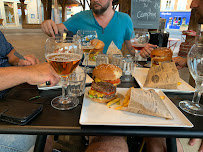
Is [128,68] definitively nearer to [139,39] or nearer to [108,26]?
[139,39]

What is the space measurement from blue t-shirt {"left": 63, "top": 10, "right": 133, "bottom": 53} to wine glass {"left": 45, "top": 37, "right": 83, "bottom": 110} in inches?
64.8

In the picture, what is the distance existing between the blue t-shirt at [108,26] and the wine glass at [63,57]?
165cm

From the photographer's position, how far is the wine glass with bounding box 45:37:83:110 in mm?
→ 758

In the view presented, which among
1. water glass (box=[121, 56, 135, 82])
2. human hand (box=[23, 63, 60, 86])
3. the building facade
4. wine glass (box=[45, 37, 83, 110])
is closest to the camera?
wine glass (box=[45, 37, 83, 110])

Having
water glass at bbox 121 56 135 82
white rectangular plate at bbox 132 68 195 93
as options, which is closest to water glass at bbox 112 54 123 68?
water glass at bbox 121 56 135 82

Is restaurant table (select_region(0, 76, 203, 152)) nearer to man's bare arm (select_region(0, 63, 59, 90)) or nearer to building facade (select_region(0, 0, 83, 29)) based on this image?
man's bare arm (select_region(0, 63, 59, 90))

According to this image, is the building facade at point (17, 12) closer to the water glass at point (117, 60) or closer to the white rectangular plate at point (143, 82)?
the water glass at point (117, 60)

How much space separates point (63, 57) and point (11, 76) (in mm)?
333

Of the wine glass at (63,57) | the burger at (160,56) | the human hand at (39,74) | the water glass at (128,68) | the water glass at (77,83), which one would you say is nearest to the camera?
the wine glass at (63,57)

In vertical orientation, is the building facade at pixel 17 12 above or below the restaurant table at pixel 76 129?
above

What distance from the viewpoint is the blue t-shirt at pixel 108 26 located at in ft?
8.17

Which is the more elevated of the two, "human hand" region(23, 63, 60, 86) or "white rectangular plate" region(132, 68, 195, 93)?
"human hand" region(23, 63, 60, 86)

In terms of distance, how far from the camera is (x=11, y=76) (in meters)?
0.85

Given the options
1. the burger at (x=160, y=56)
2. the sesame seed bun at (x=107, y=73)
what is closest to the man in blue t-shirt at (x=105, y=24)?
the burger at (x=160, y=56)
